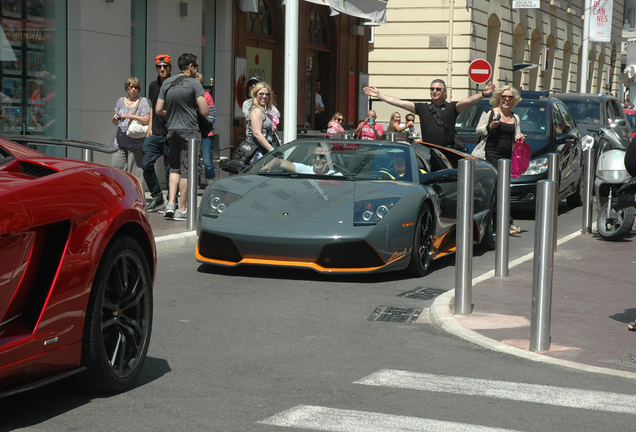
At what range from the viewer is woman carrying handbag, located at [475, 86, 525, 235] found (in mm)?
11789

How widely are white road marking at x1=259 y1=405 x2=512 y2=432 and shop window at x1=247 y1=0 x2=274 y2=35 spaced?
1533 cm

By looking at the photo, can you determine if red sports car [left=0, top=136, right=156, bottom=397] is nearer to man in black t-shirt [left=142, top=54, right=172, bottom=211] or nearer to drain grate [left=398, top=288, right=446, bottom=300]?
drain grate [left=398, top=288, right=446, bottom=300]

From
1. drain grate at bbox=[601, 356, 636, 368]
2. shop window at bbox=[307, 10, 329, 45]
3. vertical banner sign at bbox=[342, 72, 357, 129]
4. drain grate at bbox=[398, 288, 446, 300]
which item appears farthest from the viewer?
vertical banner sign at bbox=[342, 72, 357, 129]

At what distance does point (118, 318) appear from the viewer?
440 centimetres

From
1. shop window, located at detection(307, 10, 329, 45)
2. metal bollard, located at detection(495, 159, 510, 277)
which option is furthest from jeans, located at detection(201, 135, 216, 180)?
shop window, located at detection(307, 10, 329, 45)

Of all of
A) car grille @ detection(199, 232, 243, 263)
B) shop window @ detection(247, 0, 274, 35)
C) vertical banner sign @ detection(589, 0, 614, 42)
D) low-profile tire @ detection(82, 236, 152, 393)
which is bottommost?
car grille @ detection(199, 232, 243, 263)

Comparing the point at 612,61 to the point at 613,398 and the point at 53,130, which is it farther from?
the point at 613,398

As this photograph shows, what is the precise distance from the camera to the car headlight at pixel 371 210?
8031mm

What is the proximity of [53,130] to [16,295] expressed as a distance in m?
10.7

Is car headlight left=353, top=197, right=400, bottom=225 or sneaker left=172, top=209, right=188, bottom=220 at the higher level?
car headlight left=353, top=197, right=400, bottom=225

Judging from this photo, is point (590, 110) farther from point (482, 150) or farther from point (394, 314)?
point (394, 314)

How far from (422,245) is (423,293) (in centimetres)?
85

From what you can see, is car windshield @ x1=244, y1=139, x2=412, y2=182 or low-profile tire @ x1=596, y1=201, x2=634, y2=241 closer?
car windshield @ x1=244, y1=139, x2=412, y2=182

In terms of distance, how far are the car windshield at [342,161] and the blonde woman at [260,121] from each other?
2562 millimetres
